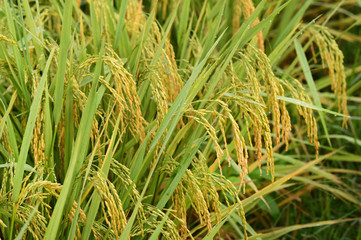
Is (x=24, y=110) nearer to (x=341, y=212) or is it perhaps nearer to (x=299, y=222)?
(x=299, y=222)

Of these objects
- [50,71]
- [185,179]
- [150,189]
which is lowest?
[150,189]

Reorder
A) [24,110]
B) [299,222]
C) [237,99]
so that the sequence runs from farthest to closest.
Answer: [299,222] → [24,110] → [237,99]

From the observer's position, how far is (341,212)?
7.64 ft

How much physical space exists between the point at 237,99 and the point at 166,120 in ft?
0.69

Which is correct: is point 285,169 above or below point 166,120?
below

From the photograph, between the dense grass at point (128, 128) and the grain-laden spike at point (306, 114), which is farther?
the grain-laden spike at point (306, 114)

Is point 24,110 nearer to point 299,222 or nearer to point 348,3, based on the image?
point 299,222

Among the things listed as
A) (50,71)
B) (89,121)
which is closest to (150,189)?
(89,121)

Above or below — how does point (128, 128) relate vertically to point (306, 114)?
below

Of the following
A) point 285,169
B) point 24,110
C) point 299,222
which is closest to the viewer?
point 24,110

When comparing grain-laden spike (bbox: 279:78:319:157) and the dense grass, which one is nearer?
the dense grass

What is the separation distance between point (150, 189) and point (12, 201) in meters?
0.43

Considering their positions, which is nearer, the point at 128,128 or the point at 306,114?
the point at 306,114

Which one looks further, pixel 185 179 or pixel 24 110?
pixel 24 110
